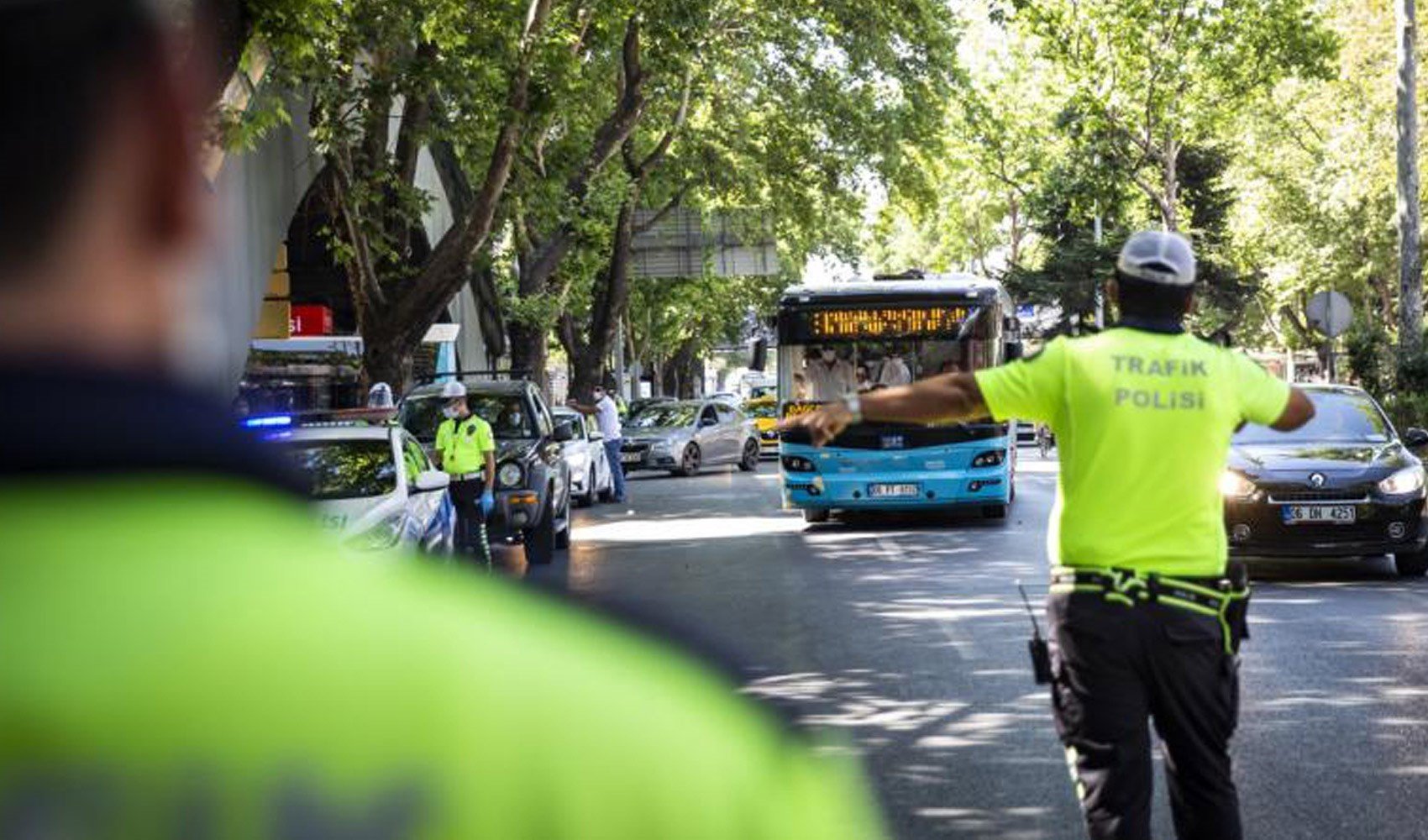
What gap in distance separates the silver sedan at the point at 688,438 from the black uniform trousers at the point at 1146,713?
33001 millimetres

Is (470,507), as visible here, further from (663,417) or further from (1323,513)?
(663,417)

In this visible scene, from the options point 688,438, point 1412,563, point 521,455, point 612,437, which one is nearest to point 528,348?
point 688,438

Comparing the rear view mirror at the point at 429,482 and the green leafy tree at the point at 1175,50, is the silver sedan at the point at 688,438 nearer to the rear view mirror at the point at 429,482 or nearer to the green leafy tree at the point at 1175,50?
the green leafy tree at the point at 1175,50

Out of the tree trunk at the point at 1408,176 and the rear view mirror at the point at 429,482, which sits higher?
the tree trunk at the point at 1408,176

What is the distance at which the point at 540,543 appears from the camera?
58.3ft

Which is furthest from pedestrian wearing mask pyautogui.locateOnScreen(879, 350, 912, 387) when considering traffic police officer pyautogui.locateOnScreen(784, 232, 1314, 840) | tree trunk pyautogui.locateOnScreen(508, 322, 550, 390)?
tree trunk pyautogui.locateOnScreen(508, 322, 550, 390)

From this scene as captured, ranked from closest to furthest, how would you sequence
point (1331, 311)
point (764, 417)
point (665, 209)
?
1. point (1331, 311)
2. point (665, 209)
3. point (764, 417)

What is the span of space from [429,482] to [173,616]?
40.7 ft

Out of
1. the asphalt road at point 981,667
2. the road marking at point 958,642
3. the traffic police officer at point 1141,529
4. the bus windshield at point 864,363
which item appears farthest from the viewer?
the bus windshield at point 864,363

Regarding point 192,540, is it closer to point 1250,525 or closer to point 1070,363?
point 1070,363

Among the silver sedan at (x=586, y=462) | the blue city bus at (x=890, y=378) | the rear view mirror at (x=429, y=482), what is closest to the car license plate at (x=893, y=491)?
the blue city bus at (x=890, y=378)

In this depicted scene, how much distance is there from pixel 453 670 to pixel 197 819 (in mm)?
170

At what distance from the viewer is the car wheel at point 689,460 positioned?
37.9 m

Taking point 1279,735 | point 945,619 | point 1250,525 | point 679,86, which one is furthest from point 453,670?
point 679,86
